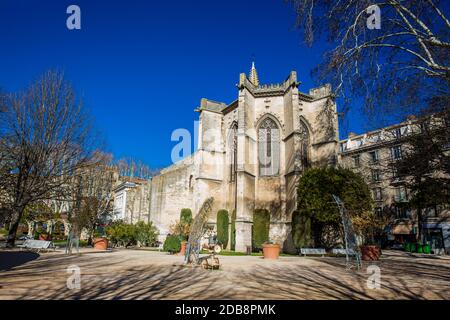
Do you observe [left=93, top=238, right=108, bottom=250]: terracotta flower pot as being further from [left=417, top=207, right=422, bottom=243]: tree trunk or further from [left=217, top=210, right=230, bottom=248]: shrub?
[left=417, top=207, right=422, bottom=243]: tree trunk

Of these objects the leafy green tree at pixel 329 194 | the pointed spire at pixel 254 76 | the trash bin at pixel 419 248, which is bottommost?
the trash bin at pixel 419 248

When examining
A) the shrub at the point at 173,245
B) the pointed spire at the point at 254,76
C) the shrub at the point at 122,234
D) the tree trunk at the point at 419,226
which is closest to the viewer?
the shrub at the point at 173,245

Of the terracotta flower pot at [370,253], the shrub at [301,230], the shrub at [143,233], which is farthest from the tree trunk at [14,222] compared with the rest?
the terracotta flower pot at [370,253]

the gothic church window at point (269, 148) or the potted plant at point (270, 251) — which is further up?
the gothic church window at point (269, 148)

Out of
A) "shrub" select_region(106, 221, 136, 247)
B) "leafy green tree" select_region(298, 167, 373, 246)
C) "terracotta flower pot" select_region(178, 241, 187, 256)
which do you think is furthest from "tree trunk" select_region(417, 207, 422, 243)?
"shrub" select_region(106, 221, 136, 247)

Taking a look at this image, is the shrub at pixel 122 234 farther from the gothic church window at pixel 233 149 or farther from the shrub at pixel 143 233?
the gothic church window at pixel 233 149

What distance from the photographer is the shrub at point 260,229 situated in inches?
760

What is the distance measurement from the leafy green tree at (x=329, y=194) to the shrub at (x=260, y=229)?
2532 mm

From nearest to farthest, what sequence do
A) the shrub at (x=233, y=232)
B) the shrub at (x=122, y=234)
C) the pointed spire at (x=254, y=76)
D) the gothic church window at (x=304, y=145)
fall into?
1. the shrub at (x=233, y=232)
2. the shrub at (x=122, y=234)
3. the gothic church window at (x=304, y=145)
4. the pointed spire at (x=254, y=76)

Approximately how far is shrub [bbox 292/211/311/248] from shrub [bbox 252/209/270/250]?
1983 millimetres

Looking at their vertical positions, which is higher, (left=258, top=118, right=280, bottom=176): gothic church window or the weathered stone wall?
(left=258, top=118, right=280, bottom=176): gothic church window

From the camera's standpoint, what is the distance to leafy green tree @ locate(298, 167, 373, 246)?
692 inches

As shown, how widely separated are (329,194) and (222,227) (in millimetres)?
8043
